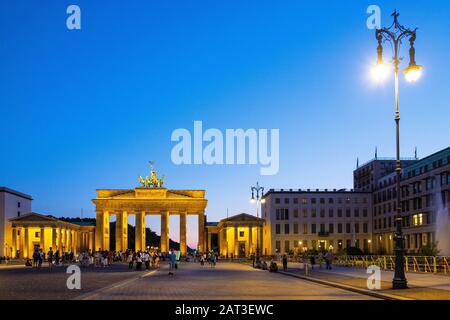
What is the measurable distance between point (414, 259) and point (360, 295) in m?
22.1

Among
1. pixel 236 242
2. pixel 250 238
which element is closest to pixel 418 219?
pixel 250 238

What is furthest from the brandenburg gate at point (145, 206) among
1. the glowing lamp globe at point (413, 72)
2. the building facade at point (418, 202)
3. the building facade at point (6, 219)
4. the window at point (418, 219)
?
the glowing lamp globe at point (413, 72)

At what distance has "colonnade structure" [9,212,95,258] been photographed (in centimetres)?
12556

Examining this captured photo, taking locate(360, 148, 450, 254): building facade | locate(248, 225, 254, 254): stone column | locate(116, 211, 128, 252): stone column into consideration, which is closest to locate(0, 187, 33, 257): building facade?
locate(116, 211, 128, 252): stone column

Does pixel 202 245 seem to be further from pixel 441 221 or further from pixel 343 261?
pixel 343 261

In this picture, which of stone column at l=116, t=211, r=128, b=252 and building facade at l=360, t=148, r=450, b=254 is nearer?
building facade at l=360, t=148, r=450, b=254

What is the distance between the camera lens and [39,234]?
136625 mm

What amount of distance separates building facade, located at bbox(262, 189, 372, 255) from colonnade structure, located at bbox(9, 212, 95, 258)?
1741 inches

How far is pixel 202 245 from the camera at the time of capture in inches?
5030

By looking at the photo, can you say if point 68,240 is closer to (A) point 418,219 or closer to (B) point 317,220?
(B) point 317,220

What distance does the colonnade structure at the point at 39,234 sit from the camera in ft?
412

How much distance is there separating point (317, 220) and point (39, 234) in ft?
198

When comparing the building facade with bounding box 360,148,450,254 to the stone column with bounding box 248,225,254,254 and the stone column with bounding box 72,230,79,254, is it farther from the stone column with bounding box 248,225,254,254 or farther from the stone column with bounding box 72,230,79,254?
the stone column with bounding box 72,230,79,254
